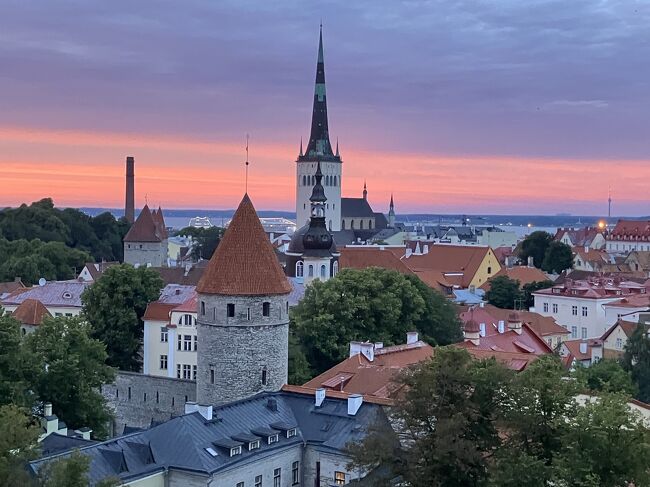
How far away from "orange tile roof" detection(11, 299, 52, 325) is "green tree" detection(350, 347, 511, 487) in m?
34.7

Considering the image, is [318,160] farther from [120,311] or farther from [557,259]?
[120,311]

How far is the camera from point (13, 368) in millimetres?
36500

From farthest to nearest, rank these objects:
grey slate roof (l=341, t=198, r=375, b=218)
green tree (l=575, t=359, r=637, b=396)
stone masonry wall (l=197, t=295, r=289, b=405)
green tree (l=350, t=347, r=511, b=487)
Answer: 1. grey slate roof (l=341, t=198, r=375, b=218)
2. green tree (l=575, t=359, r=637, b=396)
3. stone masonry wall (l=197, t=295, r=289, b=405)
4. green tree (l=350, t=347, r=511, b=487)

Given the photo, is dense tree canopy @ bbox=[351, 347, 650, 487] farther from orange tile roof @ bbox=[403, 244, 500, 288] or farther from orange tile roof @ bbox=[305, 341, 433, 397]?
orange tile roof @ bbox=[403, 244, 500, 288]

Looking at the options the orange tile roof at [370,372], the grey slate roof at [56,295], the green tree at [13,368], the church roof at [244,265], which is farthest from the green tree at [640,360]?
the grey slate roof at [56,295]

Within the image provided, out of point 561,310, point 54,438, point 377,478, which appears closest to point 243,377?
point 54,438

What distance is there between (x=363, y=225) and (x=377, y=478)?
136504mm

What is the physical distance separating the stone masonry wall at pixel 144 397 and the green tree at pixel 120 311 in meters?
7.38

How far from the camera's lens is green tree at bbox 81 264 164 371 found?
53375mm

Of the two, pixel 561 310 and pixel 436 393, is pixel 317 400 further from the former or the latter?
pixel 561 310

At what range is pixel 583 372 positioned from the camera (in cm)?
4400

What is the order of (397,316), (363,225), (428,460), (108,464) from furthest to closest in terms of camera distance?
(363,225) < (397,316) < (108,464) < (428,460)

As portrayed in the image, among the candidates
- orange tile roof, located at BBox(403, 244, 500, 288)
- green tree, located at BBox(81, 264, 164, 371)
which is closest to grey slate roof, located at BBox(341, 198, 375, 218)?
orange tile roof, located at BBox(403, 244, 500, 288)

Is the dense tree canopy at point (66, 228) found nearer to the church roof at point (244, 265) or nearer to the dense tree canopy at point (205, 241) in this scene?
the dense tree canopy at point (205, 241)
